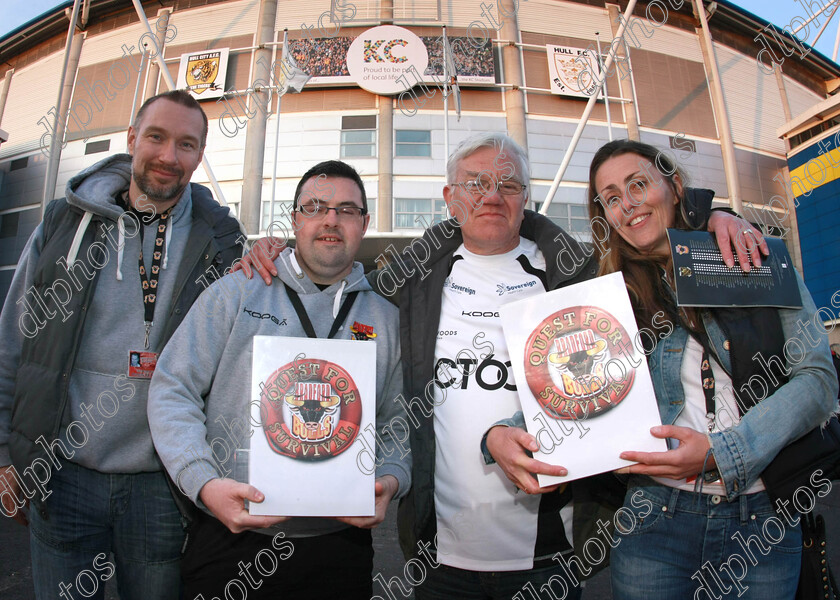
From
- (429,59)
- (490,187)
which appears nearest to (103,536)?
(490,187)

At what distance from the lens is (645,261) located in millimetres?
1802

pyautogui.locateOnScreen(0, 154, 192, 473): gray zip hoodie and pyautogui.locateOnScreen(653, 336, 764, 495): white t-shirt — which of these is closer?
pyautogui.locateOnScreen(653, 336, 764, 495): white t-shirt

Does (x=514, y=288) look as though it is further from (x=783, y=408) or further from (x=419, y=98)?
(x=419, y=98)

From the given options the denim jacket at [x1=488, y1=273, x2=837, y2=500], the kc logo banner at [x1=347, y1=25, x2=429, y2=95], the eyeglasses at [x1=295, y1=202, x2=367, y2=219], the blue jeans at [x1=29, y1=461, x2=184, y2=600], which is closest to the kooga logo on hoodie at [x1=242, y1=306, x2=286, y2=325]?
the eyeglasses at [x1=295, y1=202, x2=367, y2=219]

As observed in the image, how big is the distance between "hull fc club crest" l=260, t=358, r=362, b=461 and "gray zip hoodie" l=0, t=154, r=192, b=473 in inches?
30.3

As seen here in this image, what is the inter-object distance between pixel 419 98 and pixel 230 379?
13756 millimetres

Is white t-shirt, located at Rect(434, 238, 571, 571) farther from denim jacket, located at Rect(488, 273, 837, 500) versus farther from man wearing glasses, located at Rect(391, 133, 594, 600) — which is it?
denim jacket, located at Rect(488, 273, 837, 500)

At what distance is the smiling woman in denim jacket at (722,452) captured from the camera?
143 cm

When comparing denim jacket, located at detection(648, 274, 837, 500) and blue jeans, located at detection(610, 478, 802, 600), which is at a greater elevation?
denim jacket, located at detection(648, 274, 837, 500)

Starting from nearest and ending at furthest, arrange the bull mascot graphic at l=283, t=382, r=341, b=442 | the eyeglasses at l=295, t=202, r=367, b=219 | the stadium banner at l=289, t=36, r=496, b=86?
the bull mascot graphic at l=283, t=382, r=341, b=442, the eyeglasses at l=295, t=202, r=367, b=219, the stadium banner at l=289, t=36, r=496, b=86

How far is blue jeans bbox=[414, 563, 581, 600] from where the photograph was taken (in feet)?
6.14

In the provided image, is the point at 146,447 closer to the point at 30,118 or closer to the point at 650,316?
the point at 650,316

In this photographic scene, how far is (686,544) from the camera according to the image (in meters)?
1.51

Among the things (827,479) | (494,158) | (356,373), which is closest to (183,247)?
(356,373)
